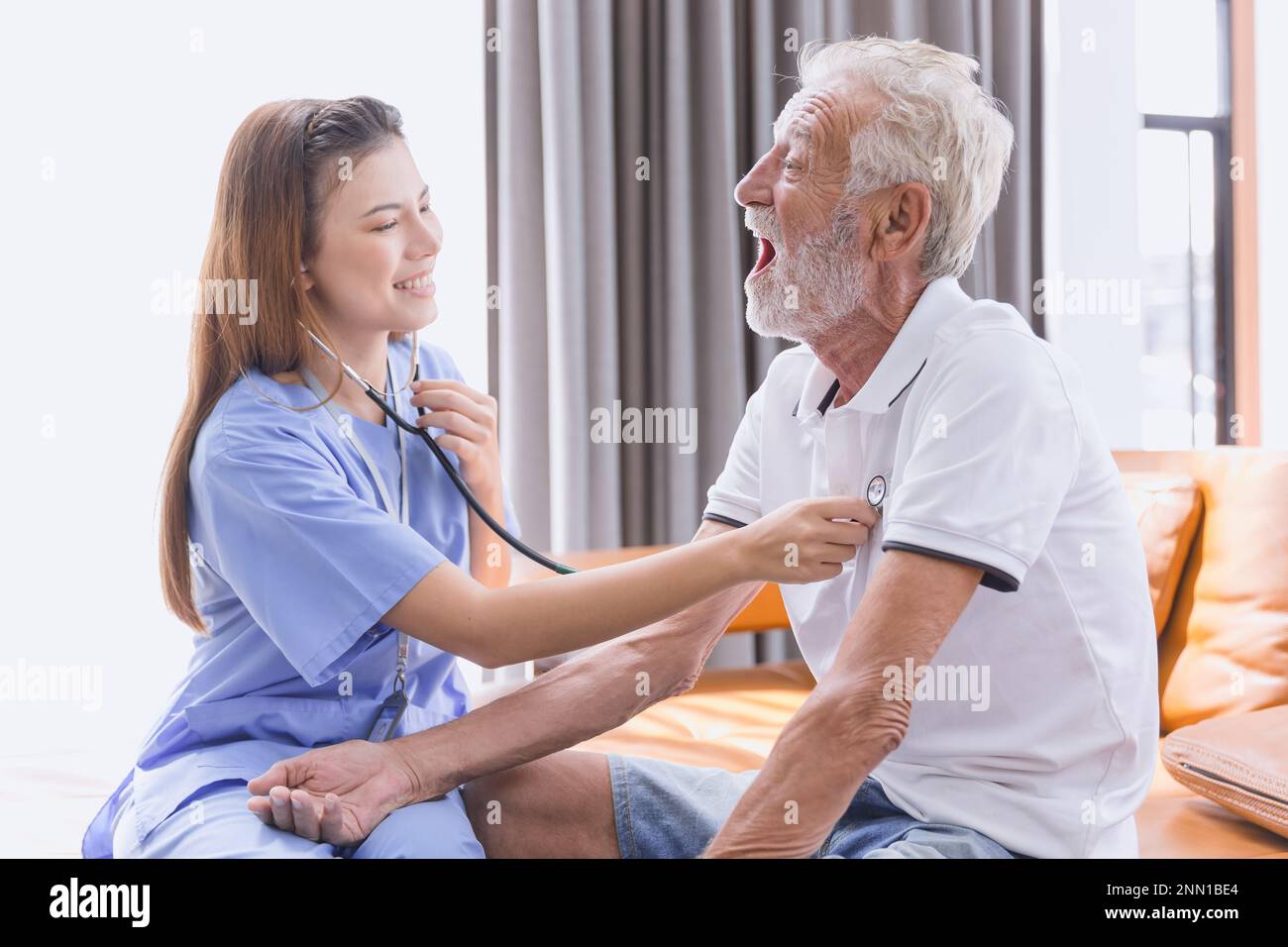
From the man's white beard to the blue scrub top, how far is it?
0.46 metres

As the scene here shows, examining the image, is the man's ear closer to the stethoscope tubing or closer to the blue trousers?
the stethoscope tubing

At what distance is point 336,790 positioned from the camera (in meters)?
1.04

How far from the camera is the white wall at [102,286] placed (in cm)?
239

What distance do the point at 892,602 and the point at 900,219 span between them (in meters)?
0.46

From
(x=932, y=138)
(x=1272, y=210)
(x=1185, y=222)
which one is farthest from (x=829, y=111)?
(x=1272, y=210)

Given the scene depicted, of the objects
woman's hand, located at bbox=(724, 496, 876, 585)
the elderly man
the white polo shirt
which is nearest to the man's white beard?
the elderly man

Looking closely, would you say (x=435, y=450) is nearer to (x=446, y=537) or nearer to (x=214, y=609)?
(x=446, y=537)

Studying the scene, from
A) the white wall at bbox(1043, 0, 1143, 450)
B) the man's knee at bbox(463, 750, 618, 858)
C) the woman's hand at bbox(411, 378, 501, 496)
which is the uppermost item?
the white wall at bbox(1043, 0, 1143, 450)

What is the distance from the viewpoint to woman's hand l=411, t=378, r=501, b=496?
→ 1.25 meters

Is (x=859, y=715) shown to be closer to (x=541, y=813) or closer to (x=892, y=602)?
(x=892, y=602)
